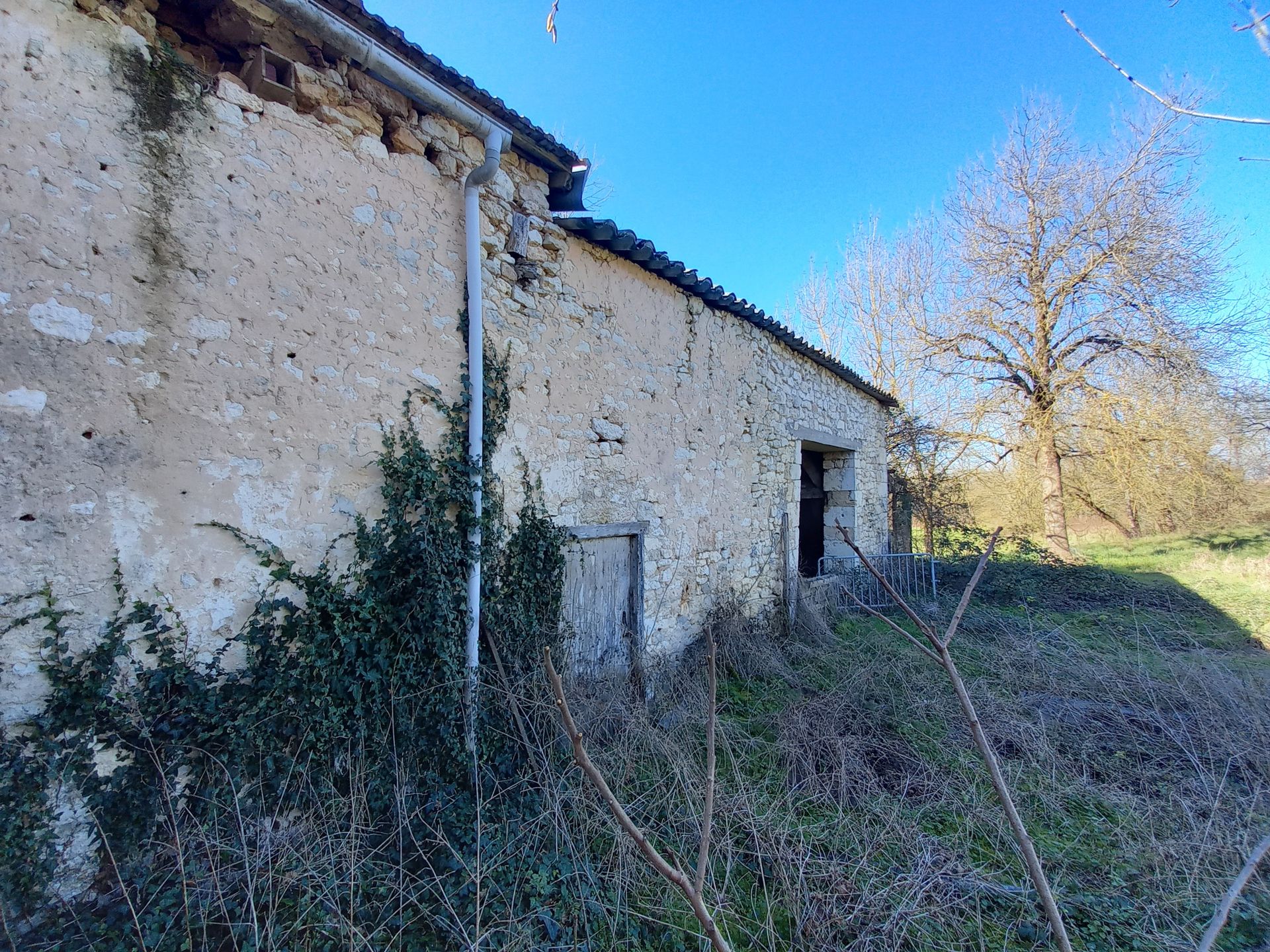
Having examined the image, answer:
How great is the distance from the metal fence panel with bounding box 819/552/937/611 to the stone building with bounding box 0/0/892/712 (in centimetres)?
519

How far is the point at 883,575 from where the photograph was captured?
886 cm

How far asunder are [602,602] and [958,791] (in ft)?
9.02

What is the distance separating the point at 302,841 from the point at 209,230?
2963 mm

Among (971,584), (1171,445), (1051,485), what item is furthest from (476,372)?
(1171,445)

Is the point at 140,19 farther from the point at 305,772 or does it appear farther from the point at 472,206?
the point at 305,772

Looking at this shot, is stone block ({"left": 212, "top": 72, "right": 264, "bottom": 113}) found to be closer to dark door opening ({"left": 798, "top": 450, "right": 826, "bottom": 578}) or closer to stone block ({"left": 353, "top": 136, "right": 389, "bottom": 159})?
stone block ({"left": 353, "top": 136, "right": 389, "bottom": 159})

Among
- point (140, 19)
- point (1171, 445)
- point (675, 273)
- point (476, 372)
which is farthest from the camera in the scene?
point (1171, 445)

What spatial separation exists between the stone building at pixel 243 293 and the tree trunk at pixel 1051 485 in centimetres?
1222

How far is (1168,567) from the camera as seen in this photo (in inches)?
429

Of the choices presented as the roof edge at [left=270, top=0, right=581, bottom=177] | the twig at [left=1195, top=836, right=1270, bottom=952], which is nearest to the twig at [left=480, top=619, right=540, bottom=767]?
the twig at [left=1195, top=836, right=1270, bottom=952]

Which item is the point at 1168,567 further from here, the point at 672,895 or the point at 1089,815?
the point at 672,895

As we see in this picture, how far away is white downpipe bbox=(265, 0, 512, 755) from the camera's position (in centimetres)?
301

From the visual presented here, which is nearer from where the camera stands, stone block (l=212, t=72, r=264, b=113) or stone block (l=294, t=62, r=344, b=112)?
stone block (l=212, t=72, r=264, b=113)

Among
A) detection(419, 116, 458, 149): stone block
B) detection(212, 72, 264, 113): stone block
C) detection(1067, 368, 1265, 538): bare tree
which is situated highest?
detection(419, 116, 458, 149): stone block
